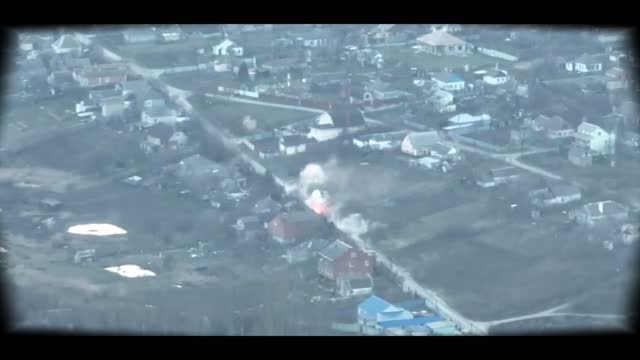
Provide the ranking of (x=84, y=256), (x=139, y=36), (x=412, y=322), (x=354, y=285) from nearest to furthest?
(x=412, y=322)
(x=354, y=285)
(x=84, y=256)
(x=139, y=36)

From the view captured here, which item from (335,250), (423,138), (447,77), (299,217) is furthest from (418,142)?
(335,250)

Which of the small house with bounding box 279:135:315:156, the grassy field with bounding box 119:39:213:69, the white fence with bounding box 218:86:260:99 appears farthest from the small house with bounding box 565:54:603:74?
the grassy field with bounding box 119:39:213:69

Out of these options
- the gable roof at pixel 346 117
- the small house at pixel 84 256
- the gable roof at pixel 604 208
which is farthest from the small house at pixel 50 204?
the gable roof at pixel 604 208

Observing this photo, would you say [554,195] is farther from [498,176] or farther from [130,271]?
[130,271]

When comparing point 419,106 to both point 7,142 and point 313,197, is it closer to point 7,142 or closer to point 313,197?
point 313,197

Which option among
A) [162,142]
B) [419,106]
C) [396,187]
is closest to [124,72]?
[162,142]

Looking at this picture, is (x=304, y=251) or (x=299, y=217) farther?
(x=299, y=217)

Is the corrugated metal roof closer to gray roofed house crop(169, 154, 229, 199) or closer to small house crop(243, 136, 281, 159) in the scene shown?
gray roofed house crop(169, 154, 229, 199)
